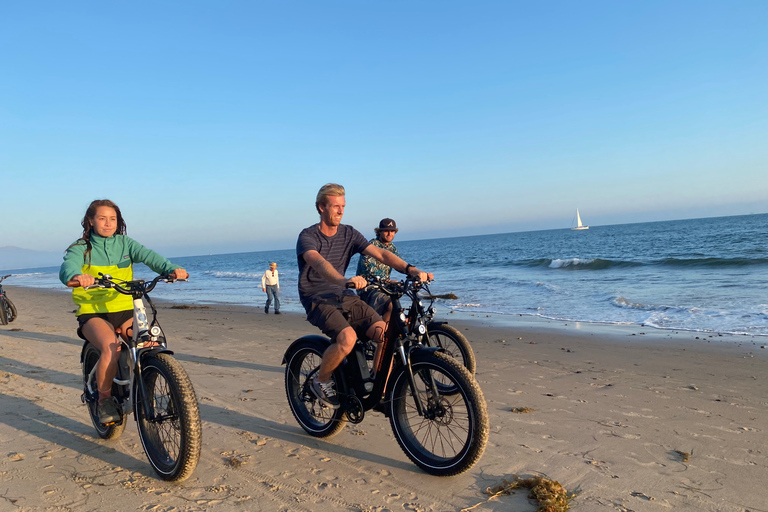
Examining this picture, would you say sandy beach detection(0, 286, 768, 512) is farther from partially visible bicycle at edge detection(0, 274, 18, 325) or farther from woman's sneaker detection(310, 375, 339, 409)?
partially visible bicycle at edge detection(0, 274, 18, 325)

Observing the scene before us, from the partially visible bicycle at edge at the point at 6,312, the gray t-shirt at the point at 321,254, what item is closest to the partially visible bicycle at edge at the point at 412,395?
the gray t-shirt at the point at 321,254

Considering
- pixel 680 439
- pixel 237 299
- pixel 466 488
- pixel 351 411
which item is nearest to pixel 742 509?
pixel 680 439

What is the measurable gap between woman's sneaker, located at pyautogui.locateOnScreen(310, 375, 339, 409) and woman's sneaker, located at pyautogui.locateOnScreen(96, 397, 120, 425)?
1.41 m

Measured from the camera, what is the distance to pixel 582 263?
29531 mm

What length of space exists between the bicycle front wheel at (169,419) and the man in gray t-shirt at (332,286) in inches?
38.1

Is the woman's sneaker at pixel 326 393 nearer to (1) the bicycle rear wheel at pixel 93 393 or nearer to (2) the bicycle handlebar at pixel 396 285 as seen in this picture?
(2) the bicycle handlebar at pixel 396 285

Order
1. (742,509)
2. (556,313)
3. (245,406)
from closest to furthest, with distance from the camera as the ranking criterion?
1. (742,509)
2. (245,406)
3. (556,313)

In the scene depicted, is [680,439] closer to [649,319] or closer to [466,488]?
[466,488]

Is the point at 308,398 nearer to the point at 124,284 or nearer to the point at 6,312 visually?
the point at 124,284

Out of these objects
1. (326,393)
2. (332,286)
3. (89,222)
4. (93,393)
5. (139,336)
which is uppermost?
(89,222)

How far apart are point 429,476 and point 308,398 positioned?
4.18ft

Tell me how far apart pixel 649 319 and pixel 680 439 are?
783cm

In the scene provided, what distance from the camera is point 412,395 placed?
3.27 meters

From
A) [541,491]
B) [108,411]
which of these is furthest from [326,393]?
[541,491]
